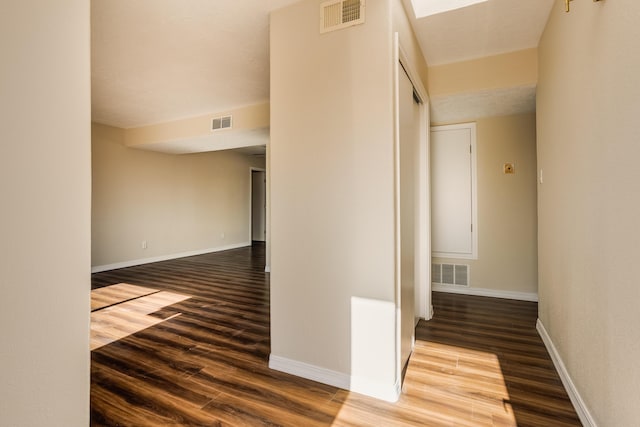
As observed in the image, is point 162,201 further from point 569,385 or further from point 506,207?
point 569,385

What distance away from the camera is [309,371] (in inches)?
88.3

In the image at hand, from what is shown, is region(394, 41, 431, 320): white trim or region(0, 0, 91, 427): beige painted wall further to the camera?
region(394, 41, 431, 320): white trim

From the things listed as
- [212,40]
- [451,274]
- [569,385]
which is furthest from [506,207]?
[212,40]

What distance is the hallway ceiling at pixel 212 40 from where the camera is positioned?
2467 mm

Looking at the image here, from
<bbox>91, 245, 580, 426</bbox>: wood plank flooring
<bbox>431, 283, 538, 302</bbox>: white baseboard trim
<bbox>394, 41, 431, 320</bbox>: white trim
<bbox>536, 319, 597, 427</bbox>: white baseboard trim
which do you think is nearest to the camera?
<bbox>536, 319, 597, 427</bbox>: white baseboard trim

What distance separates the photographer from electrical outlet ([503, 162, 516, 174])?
4.12 m

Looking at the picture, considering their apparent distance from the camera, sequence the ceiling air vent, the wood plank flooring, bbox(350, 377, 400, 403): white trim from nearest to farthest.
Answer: the wood plank flooring < bbox(350, 377, 400, 403): white trim < the ceiling air vent

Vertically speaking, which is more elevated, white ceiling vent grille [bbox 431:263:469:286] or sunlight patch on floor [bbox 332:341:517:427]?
white ceiling vent grille [bbox 431:263:469:286]

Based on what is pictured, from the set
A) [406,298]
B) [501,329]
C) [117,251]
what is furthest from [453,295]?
[117,251]

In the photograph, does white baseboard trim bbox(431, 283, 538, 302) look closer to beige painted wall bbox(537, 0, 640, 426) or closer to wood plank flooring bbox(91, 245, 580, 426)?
wood plank flooring bbox(91, 245, 580, 426)

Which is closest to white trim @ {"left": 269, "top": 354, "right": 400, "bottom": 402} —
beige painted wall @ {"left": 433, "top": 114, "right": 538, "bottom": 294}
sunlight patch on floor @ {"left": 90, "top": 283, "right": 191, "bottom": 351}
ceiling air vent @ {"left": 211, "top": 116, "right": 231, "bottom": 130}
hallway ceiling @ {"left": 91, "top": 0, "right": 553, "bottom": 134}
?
sunlight patch on floor @ {"left": 90, "top": 283, "right": 191, "bottom": 351}

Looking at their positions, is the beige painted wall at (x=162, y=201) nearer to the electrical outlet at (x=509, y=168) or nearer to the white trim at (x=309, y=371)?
the white trim at (x=309, y=371)

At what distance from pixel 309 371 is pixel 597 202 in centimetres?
196

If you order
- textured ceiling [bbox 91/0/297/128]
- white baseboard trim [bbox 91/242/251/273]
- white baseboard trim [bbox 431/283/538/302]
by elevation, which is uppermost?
textured ceiling [bbox 91/0/297/128]
